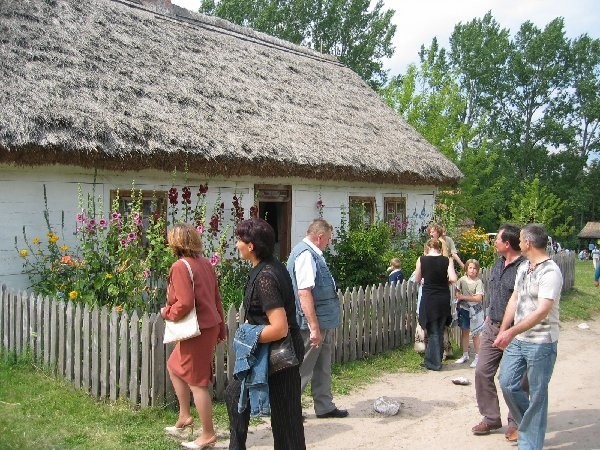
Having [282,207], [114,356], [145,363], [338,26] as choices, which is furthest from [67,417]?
[338,26]

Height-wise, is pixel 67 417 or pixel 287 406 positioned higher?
pixel 287 406

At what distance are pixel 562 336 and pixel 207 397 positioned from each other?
7317 millimetres

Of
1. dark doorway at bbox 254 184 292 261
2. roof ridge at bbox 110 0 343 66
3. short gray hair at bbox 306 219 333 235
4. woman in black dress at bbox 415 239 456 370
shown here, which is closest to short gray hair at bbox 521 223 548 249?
short gray hair at bbox 306 219 333 235

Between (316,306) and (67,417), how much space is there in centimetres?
229

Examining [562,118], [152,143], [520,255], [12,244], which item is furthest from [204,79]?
[562,118]

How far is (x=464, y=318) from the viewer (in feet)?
25.4

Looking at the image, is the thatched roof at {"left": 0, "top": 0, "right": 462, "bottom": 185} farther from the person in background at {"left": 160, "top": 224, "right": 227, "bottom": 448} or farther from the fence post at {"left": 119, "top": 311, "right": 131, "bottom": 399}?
the person in background at {"left": 160, "top": 224, "right": 227, "bottom": 448}

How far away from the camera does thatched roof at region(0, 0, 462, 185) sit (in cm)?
757

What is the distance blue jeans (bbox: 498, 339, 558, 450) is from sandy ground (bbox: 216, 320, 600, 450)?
1.81 feet

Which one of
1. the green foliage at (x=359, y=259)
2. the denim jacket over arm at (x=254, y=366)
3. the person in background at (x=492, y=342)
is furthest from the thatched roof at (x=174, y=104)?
the person in background at (x=492, y=342)

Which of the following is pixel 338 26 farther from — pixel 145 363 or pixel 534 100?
pixel 145 363

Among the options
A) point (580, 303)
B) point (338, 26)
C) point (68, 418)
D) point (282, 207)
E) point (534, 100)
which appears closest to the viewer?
point (68, 418)

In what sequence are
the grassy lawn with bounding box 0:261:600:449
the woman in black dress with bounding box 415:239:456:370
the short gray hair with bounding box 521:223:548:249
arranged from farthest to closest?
the woman in black dress with bounding box 415:239:456:370
the grassy lawn with bounding box 0:261:600:449
the short gray hair with bounding box 521:223:548:249

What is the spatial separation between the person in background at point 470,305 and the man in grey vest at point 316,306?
2.78 m
